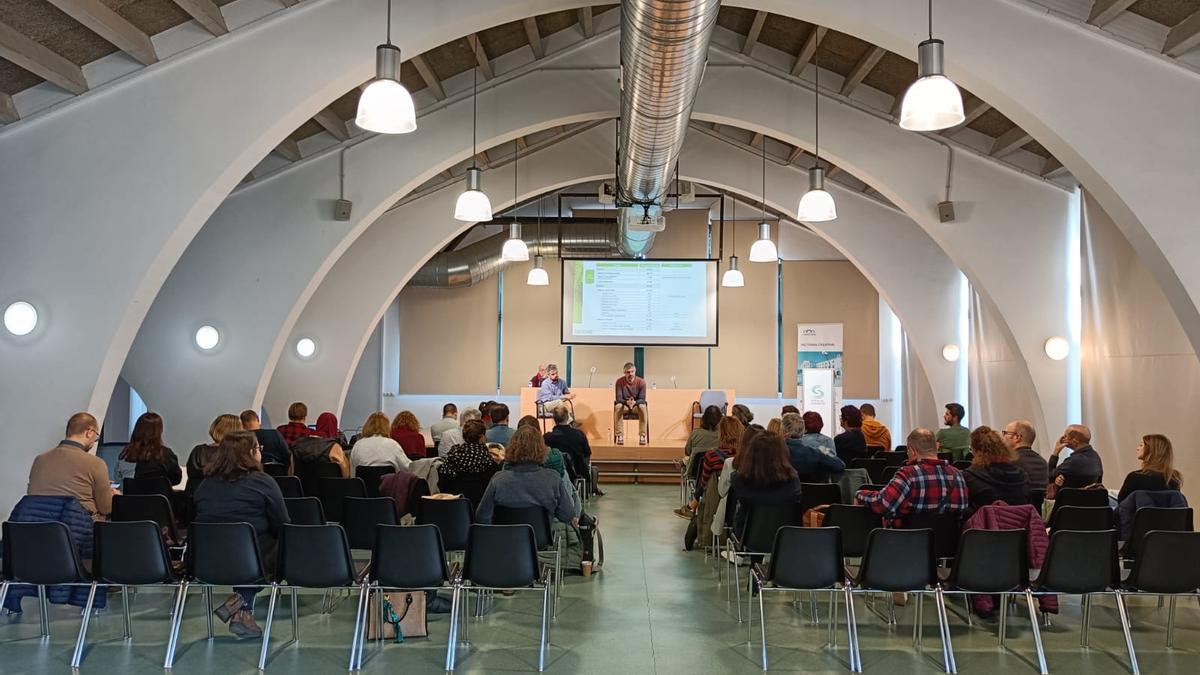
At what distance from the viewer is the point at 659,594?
6.23 m

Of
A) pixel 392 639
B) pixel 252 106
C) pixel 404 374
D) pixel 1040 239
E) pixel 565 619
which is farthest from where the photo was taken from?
pixel 404 374

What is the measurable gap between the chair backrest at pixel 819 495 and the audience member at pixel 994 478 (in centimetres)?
102

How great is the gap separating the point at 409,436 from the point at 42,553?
376 cm

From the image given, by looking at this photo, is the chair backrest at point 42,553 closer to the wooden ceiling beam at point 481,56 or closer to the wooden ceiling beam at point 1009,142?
the wooden ceiling beam at point 481,56

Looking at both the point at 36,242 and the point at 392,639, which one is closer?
the point at 392,639

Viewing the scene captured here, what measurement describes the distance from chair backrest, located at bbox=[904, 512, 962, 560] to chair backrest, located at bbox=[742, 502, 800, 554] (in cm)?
72

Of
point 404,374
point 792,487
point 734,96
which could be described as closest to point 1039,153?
point 734,96

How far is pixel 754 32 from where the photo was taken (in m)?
9.32

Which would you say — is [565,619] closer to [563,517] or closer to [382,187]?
[563,517]

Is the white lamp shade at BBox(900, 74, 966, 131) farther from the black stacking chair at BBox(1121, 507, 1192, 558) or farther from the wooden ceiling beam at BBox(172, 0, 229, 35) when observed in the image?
the wooden ceiling beam at BBox(172, 0, 229, 35)

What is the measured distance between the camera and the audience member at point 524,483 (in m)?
5.49

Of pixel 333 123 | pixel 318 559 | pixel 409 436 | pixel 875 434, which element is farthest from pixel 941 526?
pixel 333 123

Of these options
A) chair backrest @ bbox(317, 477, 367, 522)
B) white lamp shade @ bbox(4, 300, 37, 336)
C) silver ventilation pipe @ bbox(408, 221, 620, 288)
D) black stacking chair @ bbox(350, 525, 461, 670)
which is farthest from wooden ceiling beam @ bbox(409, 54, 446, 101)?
silver ventilation pipe @ bbox(408, 221, 620, 288)

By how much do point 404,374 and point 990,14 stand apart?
12481mm
